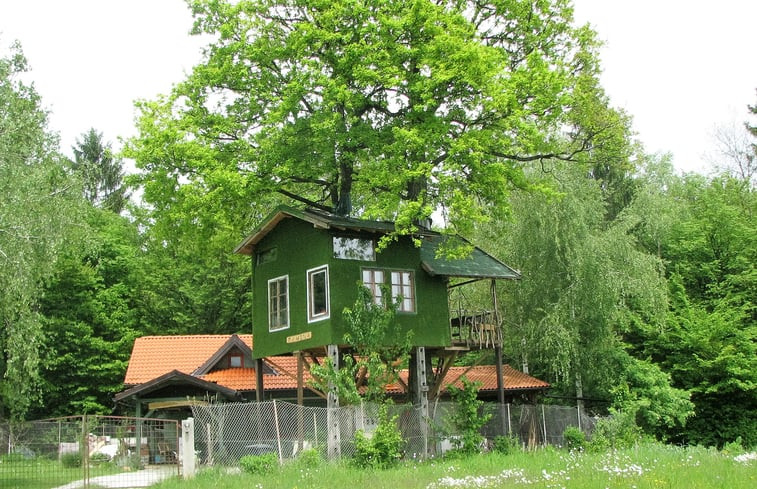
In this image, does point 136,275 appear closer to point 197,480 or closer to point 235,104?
point 235,104

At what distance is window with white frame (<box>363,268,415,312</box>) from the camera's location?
84.3 feet

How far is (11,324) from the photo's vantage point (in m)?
20.5

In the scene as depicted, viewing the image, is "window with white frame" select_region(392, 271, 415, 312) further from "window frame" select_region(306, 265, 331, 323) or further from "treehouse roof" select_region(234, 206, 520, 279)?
"window frame" select_region(306, 265, 331, 323)

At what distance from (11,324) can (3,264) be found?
2.61 meters

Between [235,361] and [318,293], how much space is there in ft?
26.7

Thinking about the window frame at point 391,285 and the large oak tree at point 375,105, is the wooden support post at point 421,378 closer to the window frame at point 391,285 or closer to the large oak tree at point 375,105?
the window frame at point 391,285

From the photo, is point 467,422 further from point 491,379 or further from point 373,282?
point 491,379

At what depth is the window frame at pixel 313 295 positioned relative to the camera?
24.8 meters

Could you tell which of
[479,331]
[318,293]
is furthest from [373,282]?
[479,331]

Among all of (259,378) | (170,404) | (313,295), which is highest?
(313,295)

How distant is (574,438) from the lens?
26.4 m

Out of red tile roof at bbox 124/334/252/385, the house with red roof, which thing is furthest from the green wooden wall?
A: red tile roof at bbox 124/334/252/385

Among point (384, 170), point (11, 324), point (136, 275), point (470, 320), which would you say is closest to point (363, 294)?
point (384, 170)

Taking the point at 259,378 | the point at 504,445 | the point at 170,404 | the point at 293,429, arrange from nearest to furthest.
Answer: the point at 293,429, the point at 504,445, the point at 259,378, the point at 170,404
